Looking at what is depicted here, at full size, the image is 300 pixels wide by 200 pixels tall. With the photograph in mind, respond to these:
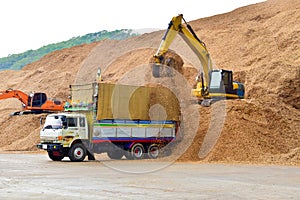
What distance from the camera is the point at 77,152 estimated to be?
25.7m

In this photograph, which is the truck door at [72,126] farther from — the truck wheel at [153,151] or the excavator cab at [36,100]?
the excavator cab at [36,100]

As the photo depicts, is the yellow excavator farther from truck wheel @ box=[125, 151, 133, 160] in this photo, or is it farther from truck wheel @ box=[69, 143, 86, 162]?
truck wheel @ box=[69, 143, 86, 162]

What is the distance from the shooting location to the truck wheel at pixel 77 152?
83.7 ft

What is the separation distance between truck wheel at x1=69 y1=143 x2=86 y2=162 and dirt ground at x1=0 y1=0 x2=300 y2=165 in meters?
4.87

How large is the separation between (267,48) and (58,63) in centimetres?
3994

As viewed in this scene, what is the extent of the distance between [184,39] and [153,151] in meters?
11.8

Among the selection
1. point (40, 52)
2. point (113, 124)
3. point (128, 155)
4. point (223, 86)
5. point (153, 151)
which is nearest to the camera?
point (113, 124)

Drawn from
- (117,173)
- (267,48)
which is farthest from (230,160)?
(267,48)

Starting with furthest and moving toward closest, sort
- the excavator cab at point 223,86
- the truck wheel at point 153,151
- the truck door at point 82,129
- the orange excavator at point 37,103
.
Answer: the orange excavator at point 37,103 → the excavator cab at point 223,86 → the truck wheel at point 153,151 → the truck door at point 82,129

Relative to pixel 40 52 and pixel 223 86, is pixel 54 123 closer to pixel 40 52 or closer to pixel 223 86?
pixel 223 86

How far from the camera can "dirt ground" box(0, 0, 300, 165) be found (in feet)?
88.7

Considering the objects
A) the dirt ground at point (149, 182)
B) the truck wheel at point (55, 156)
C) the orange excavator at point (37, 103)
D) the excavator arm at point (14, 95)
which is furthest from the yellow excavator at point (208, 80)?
the excavator arm at point (14, 95)

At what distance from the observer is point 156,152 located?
28062 millimetres

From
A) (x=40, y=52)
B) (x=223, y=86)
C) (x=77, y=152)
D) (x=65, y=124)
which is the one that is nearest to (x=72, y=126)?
(x=65, y=124)
